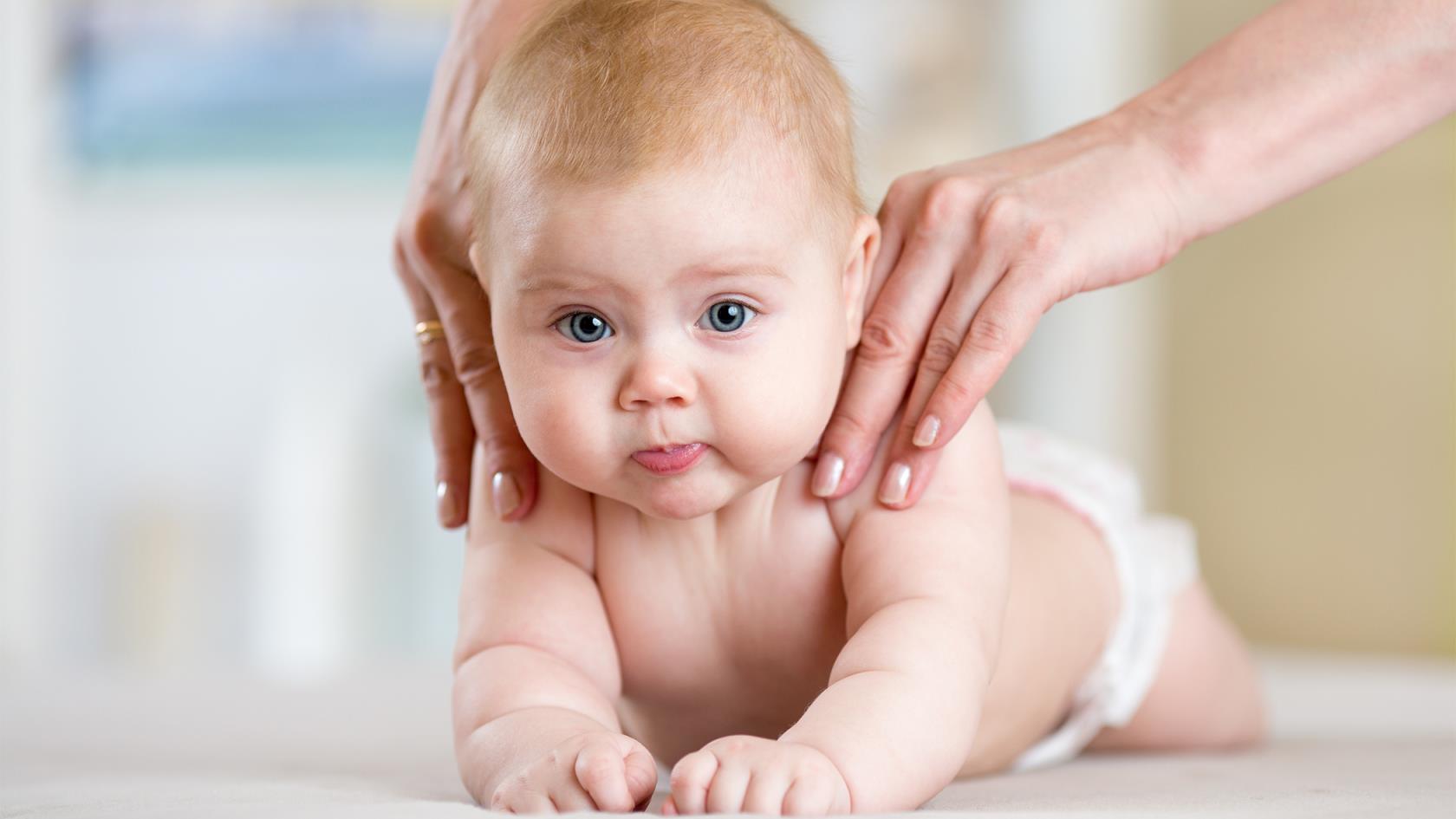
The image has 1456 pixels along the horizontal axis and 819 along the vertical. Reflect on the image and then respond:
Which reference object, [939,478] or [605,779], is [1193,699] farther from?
[605,779]

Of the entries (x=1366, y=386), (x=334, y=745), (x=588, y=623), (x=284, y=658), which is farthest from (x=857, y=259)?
(x=284, y=658)

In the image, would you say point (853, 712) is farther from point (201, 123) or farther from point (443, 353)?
point (201, 123)

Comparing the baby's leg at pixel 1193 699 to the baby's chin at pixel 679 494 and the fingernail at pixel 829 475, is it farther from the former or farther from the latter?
the baby's chin at pixel 679 494

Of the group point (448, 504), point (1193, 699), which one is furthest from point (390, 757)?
point (1193, 699)

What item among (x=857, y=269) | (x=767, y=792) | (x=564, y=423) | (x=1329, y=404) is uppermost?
(x=1329, y=404)

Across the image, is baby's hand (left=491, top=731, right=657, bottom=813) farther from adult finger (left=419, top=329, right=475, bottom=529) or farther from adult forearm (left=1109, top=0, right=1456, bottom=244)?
adult forearm (left=1109, top=0, right=1456, bottom=244)

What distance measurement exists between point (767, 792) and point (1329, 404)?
2256mm

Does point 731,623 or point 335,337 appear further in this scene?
point 335,337

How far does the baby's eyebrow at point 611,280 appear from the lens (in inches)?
32.4

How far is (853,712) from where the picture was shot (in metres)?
0.81

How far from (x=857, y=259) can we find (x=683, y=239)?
0.20 metres

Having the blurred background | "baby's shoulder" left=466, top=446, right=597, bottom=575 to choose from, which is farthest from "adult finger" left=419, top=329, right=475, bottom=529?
the blurred background

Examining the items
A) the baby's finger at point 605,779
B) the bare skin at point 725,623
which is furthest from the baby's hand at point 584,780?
the bare skin at point 725,623

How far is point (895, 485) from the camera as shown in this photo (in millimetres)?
975
